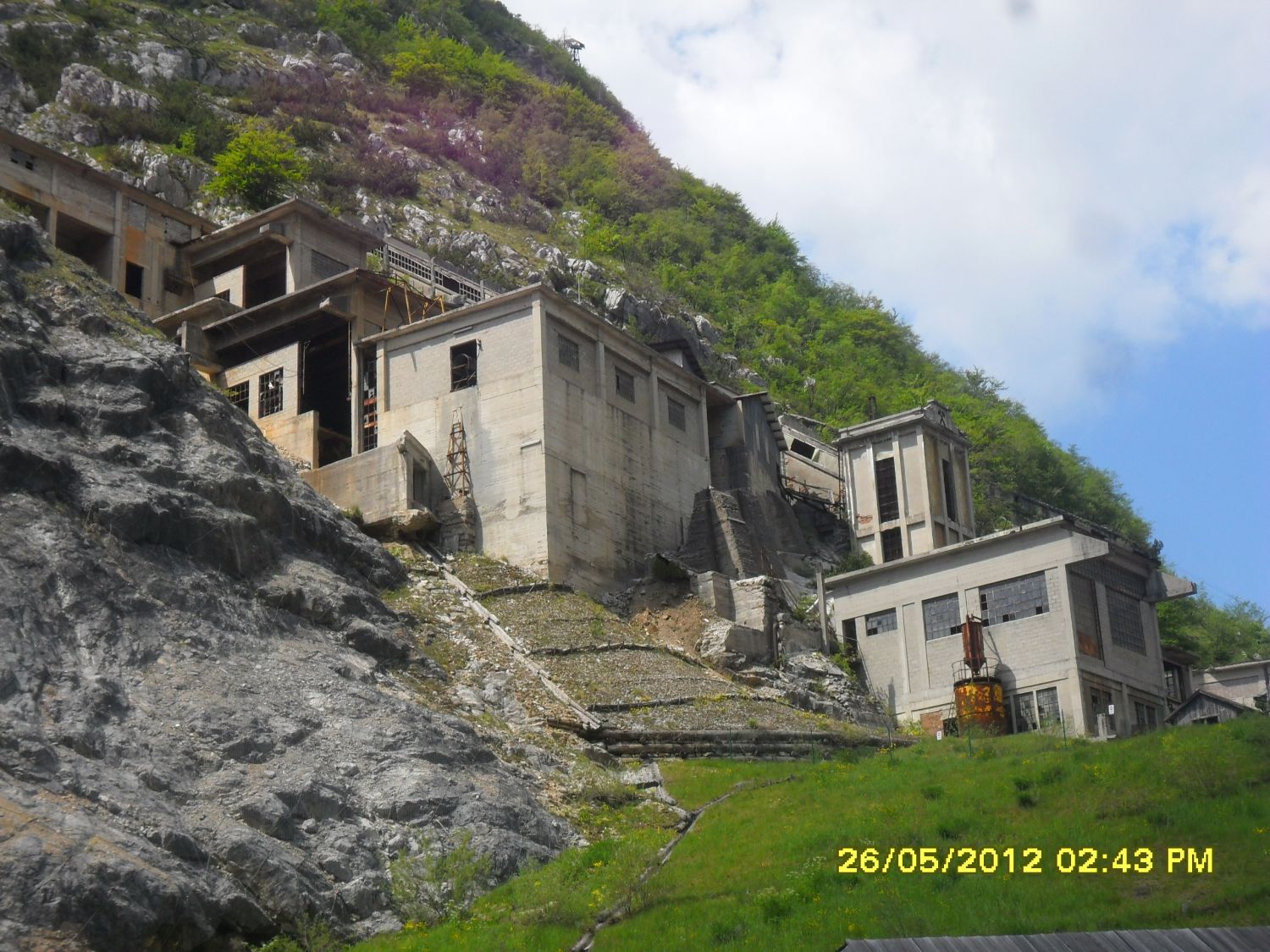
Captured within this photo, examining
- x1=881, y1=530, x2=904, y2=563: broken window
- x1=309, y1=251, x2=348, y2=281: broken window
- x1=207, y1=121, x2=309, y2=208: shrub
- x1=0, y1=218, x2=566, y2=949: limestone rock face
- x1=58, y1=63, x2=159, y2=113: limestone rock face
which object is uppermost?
x1=58, y1=63, x2=159, y2=113: limestone rock face

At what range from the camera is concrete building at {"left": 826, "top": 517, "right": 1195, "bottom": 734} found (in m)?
47.7

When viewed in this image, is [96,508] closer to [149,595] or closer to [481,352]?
[149,595]

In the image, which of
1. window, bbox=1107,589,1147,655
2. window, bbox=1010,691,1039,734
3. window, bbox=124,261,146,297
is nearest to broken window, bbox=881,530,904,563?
window, bbox=1107,589,1147,655

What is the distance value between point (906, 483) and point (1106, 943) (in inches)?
1652

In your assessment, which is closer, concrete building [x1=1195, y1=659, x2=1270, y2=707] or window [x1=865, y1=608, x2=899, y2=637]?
window [x1=865, y1=608, x2=899, y2=637]

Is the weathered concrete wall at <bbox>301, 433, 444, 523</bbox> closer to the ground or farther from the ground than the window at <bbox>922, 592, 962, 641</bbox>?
farther from the ground

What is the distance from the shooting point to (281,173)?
78438 millimetres

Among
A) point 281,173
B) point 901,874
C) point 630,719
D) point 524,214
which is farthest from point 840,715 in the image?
point 524,214

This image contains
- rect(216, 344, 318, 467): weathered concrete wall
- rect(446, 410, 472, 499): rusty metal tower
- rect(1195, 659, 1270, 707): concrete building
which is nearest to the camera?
rect(446, 410, 472, 499): rusty metal tower

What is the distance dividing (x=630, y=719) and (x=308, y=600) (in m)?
8.04

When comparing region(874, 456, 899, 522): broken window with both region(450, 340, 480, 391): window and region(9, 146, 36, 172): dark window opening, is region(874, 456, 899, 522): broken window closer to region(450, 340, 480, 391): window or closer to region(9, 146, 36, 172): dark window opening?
region(450, 340, 480, 391): window

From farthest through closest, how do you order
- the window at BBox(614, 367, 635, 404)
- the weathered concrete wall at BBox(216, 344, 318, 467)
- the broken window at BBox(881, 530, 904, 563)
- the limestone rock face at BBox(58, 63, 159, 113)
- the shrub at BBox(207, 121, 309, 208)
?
1. the limestone rock face at BBox(58, 63, 159, 113)
2. the shrub at BBox(207, 121, 309, 208)
3. the broken window at BBox(881, 530, 904, 563)
4. the window at BBox(614, 367, 635, 404)
5. the weathered concrete wall at BBox(216, 344, 318, 467)

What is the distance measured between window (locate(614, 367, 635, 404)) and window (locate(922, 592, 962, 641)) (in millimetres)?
11470
